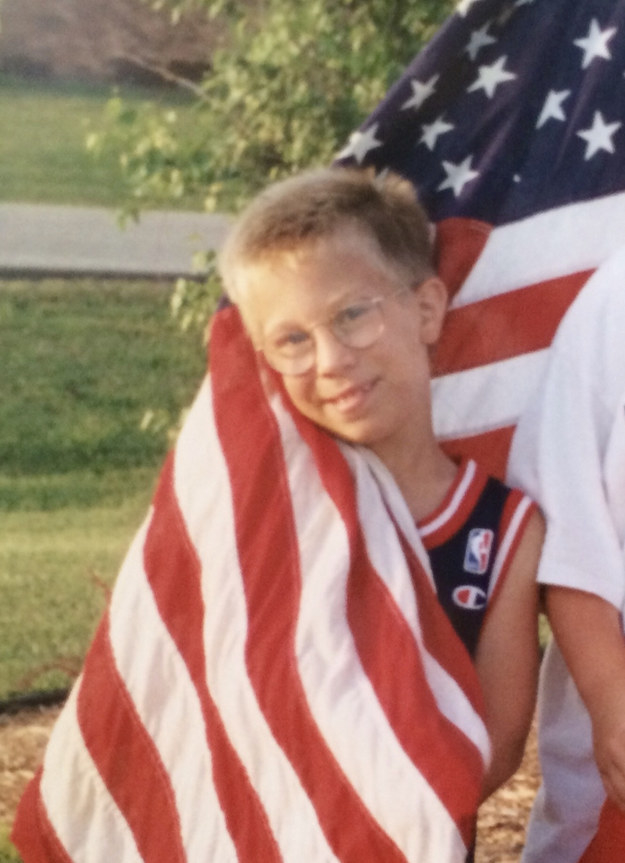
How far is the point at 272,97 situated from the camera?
3494mm

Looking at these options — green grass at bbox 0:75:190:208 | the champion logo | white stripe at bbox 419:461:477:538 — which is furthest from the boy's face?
green grass at bbox 0:75:190:208

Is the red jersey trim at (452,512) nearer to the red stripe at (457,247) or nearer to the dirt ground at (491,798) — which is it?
the red stripe at (457,247)

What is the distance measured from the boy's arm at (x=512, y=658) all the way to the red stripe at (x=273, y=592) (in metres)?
0.22

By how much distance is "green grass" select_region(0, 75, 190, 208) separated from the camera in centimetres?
472

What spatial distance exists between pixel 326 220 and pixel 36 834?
96 centimetres

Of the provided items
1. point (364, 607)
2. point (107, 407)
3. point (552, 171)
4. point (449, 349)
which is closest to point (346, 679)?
point (364, 607)

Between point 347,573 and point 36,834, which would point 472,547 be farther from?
point 36,834

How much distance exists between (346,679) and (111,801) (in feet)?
1.45

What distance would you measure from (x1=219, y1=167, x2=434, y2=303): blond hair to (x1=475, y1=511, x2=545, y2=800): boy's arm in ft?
1.40

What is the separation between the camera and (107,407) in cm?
558

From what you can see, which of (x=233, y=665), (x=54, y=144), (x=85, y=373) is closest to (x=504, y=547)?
(x=233, y=665)

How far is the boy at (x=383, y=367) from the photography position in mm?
1643

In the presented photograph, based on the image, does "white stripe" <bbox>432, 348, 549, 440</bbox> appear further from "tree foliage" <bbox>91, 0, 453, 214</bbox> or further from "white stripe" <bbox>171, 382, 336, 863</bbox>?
"tree foliage" <bbox>91, 0, 453, 214</bbox>

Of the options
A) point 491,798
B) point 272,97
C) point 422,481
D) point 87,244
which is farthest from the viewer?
point 87,244
